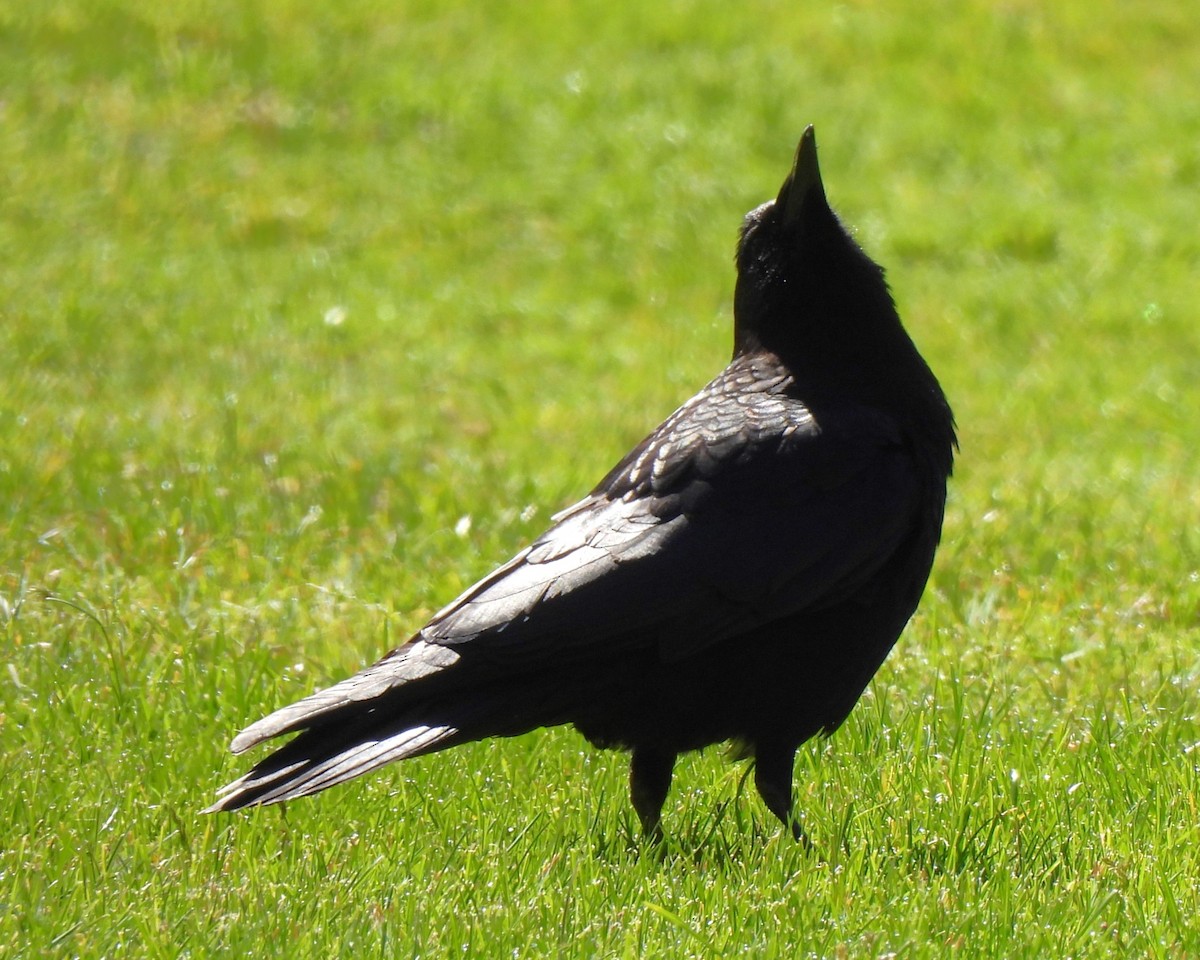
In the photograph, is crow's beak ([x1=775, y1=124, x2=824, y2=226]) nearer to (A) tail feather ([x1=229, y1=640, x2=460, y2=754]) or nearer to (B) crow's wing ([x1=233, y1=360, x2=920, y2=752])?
(B) crow's wing ([x1=233, y1=360, x2=920, y2=752])

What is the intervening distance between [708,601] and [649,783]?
1.48 ft

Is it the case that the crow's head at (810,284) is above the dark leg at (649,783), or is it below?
above

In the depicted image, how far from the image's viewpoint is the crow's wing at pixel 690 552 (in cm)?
347

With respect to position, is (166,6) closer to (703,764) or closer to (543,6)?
(543,6)

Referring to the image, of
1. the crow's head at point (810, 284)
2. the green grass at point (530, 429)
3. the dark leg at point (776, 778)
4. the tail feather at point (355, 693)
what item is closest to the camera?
the green grass at point (530, 429)

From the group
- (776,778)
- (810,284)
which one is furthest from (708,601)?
(810,284)

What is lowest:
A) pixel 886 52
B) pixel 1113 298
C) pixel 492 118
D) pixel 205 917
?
pixel 1113 298

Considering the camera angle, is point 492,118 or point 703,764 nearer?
point 703,764

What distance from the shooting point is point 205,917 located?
2914 millimetres

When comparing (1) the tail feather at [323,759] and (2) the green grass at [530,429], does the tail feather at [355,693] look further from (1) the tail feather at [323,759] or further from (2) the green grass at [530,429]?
(2) the green grass at [530,429]

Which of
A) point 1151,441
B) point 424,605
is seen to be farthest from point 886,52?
point 424,605

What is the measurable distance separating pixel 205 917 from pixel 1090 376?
6581 millimetres

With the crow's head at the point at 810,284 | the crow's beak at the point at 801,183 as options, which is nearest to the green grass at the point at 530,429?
the crow's head at the point at 810,284

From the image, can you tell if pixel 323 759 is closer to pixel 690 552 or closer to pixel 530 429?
pixel 690 552
